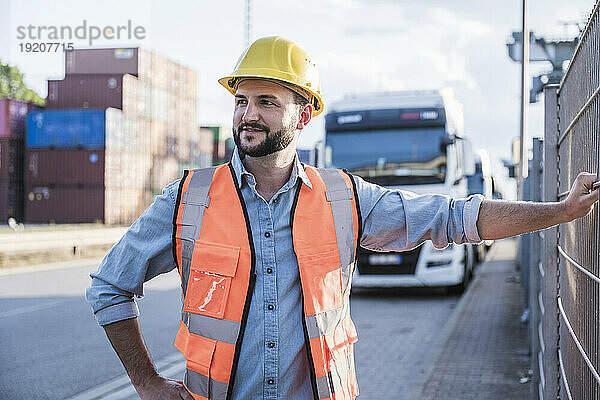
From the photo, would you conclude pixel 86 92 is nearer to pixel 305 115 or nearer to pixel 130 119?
pixel 130 119

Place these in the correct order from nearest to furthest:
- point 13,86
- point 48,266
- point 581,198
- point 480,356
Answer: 1. point 581,198
2. point 480,356
3. point 48,266
4. point 13,86

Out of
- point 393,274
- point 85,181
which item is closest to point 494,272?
point 393,274

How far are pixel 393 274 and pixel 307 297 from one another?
11.2 m

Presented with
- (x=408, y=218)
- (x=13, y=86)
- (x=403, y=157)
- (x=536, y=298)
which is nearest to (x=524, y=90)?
(x=403, y=157)

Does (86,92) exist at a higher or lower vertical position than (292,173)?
higher

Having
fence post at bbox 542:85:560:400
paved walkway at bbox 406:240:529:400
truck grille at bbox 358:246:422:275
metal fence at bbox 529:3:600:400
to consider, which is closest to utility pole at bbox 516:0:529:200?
truck grille at bbox 358:246:422:275

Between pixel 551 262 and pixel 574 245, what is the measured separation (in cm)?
107

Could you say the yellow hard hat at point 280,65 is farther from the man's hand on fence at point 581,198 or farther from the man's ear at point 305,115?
the man's hand on fence at point 581,198

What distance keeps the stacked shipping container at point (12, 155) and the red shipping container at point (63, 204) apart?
920 mm

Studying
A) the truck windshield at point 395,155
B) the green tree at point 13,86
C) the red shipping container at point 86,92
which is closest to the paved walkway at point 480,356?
the truck windshield at point 395,155

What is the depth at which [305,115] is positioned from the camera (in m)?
3.01

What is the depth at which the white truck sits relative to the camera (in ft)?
44.1

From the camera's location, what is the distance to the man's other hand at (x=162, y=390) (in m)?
2.64

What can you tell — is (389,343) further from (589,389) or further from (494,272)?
(494,272)
